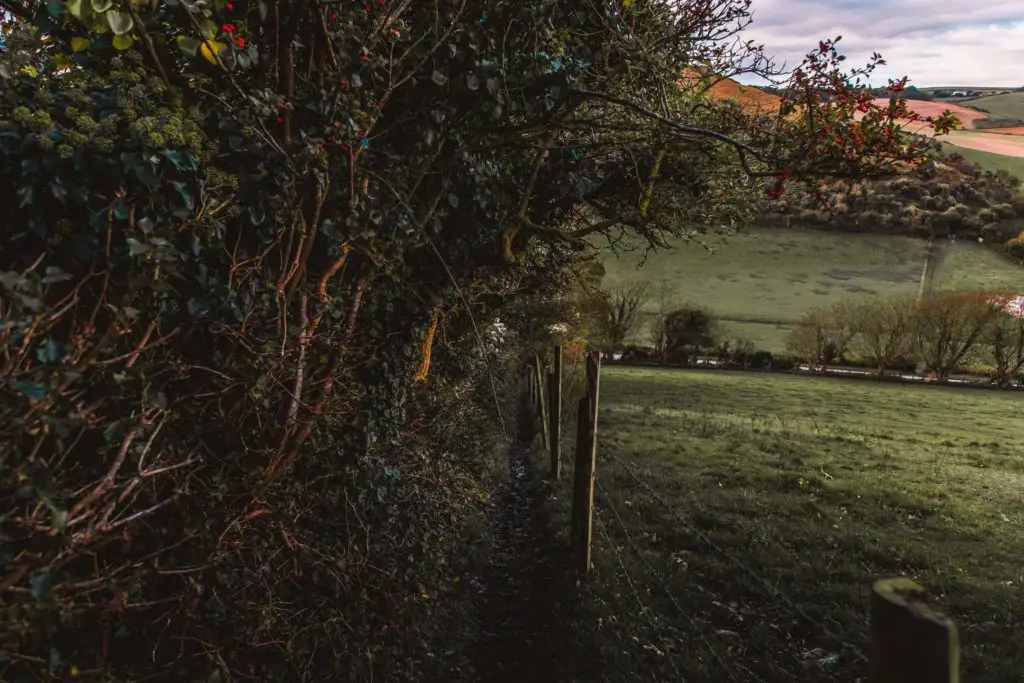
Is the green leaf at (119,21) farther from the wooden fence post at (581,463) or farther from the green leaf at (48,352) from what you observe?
the wooden fence post at (581,463)

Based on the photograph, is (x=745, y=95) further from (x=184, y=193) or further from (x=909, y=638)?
(x=909, y=638)

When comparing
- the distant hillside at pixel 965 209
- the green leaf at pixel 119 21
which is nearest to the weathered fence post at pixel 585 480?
the green leaf at pixel 119 21

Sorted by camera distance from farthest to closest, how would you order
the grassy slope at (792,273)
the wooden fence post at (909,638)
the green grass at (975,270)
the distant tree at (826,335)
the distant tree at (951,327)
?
the grassy slope at (792,273)
the green grass at (975,270)
the distant tree at (826,335)
the distant tree at (951,327)
the wooden fence post at (909,638)

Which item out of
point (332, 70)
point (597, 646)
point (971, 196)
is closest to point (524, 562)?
point (597, 646)

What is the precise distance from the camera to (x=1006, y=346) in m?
39.6

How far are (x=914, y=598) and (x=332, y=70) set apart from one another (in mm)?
3905

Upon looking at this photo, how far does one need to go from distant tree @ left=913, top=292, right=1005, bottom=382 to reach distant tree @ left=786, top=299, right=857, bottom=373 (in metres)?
4.26

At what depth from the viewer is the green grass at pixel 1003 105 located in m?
81.1

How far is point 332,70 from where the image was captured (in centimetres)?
369

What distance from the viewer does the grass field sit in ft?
16.5

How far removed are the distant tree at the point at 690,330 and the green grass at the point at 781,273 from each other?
15.3 ft

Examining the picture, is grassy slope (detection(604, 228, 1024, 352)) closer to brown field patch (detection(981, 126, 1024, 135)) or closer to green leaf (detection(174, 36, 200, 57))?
brown field patch (detection(981, 126, 1024, 135))

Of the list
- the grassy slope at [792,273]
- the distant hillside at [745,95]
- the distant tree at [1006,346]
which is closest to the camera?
the distant hillside at [745,95]

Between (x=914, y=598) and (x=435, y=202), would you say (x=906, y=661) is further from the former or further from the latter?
(x=435, y=202)
